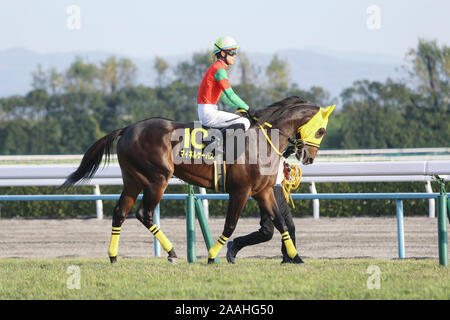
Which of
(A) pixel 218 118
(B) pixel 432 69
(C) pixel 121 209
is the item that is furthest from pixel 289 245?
(B) pixel 432 69

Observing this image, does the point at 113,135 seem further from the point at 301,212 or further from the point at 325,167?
the point at 301,212

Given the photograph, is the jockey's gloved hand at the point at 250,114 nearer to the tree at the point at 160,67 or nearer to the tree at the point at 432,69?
the tree at the point at 432,69

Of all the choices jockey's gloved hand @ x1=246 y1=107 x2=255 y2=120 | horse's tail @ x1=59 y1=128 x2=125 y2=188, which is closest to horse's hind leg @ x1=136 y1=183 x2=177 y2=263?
horse's tail @ x1=59 y1=128 x2=125 y2=188

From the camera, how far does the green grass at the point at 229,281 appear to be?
550 centimetres

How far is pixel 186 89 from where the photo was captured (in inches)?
1853

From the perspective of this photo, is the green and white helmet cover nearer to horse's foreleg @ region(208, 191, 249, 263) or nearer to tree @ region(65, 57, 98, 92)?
horse's foreleg @ region(208, 191, 249, 263)

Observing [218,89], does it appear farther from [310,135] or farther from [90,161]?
[90,161]

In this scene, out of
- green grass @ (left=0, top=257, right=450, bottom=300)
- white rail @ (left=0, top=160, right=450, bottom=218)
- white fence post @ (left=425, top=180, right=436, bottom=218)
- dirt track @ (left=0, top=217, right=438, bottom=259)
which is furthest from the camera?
white fence post @ (left=425, top=180, right=436, bottom=218)

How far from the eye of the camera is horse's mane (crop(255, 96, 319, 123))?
724 cm

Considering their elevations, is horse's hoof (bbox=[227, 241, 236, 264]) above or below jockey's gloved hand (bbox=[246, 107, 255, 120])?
below

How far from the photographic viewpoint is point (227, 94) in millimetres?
6875

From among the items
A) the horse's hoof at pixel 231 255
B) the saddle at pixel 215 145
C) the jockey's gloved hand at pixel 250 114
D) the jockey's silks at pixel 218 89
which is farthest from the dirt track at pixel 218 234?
the jockey's silks at pixel 218 89

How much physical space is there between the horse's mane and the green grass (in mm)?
1355
